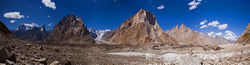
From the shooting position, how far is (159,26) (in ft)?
406

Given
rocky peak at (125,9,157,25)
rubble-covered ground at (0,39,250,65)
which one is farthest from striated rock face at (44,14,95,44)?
rubble-covered ground at (0,39,250,65)

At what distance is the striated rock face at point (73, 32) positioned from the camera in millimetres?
120375

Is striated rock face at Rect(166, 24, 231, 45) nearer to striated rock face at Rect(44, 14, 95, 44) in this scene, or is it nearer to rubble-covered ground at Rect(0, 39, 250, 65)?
striated rock face at Rect(44, 14, 95, 44)

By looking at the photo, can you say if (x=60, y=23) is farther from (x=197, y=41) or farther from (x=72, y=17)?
(x=197, y=41)

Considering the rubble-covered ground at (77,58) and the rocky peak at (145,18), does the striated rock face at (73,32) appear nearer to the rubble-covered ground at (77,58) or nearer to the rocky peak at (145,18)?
the rocky peak at (145,18)

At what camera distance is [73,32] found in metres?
129

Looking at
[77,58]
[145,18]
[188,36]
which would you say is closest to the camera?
[77,58]

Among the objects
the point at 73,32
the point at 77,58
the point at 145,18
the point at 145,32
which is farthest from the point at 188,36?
the point at 77,58

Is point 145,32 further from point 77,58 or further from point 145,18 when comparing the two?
point 77,58

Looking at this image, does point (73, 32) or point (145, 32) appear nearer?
point (145, 32)

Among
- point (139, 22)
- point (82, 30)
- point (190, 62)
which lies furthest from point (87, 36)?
point (190, 62)

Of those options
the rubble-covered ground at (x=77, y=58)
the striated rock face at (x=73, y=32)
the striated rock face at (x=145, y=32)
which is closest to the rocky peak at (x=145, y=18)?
the striated rock face at (x=145, y=32)

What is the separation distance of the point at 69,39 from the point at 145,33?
72054 mm

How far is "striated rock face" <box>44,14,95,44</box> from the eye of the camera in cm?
12038
